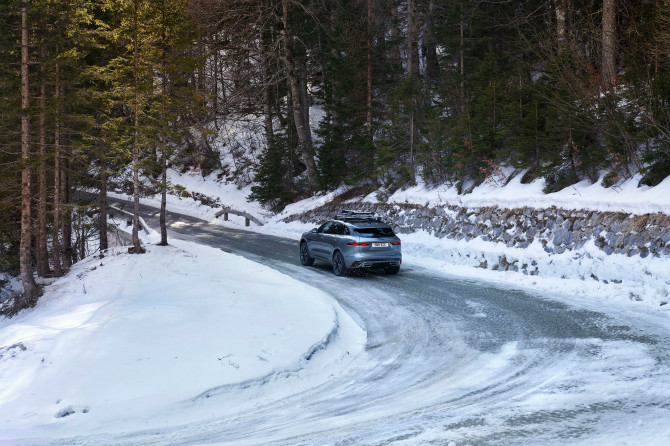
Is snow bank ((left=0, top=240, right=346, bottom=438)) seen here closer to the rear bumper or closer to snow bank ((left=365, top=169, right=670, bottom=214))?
the rear bumper

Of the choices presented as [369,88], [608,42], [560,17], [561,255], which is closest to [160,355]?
[561,255]

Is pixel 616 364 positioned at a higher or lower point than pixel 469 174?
lower

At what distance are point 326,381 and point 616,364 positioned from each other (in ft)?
12.6

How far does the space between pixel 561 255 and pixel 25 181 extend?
52.8ft

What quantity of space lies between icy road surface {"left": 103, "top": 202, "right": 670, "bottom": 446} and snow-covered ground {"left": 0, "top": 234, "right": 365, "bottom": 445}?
39 centimetres

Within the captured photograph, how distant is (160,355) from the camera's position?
7020 mm

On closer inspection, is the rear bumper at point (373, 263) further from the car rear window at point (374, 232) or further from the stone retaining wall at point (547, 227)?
the stone retaining wall at point (547, 227)

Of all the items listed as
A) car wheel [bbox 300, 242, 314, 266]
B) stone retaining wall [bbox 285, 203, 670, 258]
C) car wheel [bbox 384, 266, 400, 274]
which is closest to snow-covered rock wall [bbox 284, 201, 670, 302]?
stone retaining wall [bbox 285, 203, 670, 258]

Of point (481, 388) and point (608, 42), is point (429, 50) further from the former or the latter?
point (481, 388)

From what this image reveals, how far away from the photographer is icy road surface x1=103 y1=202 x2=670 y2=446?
4.88 m

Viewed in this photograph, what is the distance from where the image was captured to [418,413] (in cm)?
A: 544

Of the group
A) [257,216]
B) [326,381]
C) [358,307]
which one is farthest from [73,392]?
[257,216]

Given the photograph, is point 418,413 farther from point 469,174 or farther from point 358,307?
point 469,174

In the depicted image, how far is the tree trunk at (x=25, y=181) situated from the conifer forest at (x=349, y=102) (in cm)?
5
